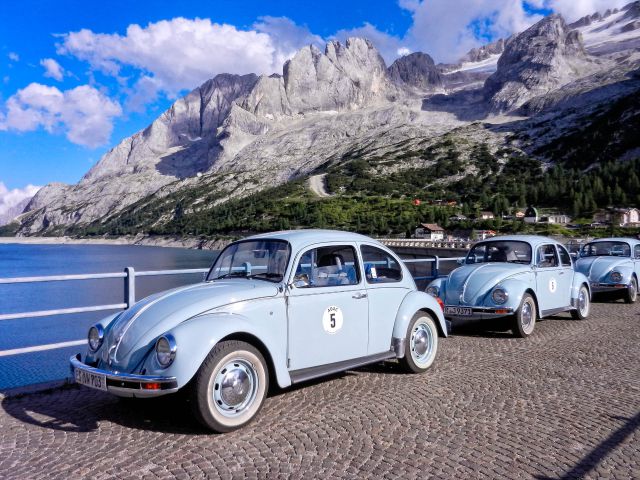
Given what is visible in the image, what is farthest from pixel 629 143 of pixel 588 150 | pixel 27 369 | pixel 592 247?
pixel 27 369

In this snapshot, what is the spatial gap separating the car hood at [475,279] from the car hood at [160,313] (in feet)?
18.1

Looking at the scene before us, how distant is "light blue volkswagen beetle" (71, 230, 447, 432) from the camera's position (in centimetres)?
463

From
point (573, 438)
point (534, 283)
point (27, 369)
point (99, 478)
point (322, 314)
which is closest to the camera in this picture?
point (99, 478)

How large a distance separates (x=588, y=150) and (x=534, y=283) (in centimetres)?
14684

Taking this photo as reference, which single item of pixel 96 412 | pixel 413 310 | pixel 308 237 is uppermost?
pixel 308 237

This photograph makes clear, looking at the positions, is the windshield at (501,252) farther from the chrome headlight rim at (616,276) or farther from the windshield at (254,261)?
the windshield at (254,261)

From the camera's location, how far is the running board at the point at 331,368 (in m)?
5.42

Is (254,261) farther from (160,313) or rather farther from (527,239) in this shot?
(527,239)

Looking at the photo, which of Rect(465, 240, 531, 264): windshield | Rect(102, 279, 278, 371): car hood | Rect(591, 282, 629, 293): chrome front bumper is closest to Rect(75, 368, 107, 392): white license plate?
Rect(102, 279, 278, 371): car hood

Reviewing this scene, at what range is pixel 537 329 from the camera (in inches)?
422

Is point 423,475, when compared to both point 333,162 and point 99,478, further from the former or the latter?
point 333,162

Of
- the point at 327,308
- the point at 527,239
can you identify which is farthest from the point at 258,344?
the point at 527,239

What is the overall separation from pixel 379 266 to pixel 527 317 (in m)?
4.61

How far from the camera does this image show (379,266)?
6977 mm
